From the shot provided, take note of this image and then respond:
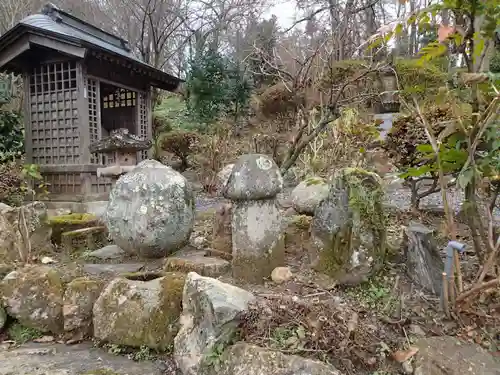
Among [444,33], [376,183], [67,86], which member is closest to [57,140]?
[67,86]

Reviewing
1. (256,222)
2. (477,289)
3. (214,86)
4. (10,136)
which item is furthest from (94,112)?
(477,289)

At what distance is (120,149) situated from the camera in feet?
→ 14.9

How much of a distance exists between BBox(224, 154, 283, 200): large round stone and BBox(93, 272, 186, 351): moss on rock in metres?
0.72

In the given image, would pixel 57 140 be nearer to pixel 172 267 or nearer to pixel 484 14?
pixel 172 267

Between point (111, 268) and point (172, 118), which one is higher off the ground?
point (172, 118)

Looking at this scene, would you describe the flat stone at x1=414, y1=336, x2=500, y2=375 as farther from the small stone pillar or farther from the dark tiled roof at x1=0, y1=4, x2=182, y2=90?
the dark tiled roof at x1=0, y1=4, x2=182, y2=90

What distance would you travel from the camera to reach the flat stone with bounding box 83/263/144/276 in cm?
290

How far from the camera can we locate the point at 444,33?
1.70 meters

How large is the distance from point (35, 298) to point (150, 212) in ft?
3.40

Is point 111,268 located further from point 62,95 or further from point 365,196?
point 62,95

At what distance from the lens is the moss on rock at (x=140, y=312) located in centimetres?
235

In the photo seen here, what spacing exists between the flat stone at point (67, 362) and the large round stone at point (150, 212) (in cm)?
88

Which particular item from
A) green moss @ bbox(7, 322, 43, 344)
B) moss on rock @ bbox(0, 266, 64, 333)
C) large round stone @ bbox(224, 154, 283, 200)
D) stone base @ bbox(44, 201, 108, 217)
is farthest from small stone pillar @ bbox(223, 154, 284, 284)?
stone base @ bbox(44, 201, 108, 217)

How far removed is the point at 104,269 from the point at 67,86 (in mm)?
5230
